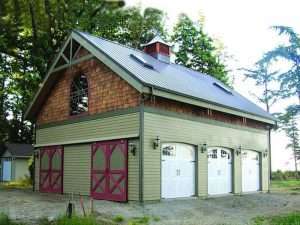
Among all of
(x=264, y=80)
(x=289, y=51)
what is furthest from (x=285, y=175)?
(x=289, y=51)

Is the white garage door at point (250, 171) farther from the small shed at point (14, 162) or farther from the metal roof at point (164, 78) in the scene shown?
the small shed at point (14, 162)

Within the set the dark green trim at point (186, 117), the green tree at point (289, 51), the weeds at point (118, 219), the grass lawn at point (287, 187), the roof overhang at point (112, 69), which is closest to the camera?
the weeds at point (118, 219)

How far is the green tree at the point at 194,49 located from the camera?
1232 inches

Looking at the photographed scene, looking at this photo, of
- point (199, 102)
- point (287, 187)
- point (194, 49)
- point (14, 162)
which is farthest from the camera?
point (14, 162)

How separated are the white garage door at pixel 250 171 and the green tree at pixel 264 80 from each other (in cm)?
1990

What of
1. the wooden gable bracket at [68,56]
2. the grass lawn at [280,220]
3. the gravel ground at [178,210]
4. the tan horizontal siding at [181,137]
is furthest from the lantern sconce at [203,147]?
the wooden gable bracket at [68,56]

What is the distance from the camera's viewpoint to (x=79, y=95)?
54.6 feet

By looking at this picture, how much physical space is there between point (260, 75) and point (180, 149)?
26551 mm

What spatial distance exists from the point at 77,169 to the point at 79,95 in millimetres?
3121

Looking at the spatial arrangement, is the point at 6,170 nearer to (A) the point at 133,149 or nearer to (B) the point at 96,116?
(B) the point at 96,116

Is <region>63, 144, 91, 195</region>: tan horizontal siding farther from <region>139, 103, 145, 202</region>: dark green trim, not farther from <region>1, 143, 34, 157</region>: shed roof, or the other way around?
<region>1, 143, 34, 157</region>: shed roof

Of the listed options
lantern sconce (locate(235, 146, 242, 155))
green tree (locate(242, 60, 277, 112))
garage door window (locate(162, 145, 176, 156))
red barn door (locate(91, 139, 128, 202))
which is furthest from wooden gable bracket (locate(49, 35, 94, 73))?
green tree (locate(242, 60, 277, 112))

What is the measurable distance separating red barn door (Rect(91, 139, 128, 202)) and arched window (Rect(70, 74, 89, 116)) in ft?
6.96

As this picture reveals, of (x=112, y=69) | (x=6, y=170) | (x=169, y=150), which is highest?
(x=112, y=69)
